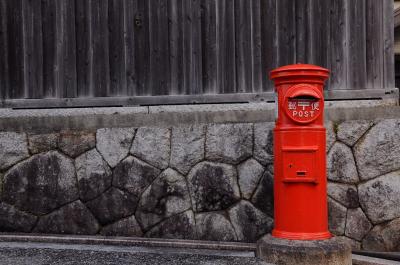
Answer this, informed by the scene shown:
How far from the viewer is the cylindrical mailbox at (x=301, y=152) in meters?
3.92

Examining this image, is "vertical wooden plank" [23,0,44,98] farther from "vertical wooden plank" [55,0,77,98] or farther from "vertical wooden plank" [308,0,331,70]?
"vertical wooden plank" [308,0,331,70]

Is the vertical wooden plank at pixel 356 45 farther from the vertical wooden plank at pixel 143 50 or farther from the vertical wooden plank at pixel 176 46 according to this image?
the vertical wooden plank at pixel 143 50

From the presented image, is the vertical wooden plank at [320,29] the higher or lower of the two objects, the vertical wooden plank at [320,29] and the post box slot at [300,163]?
the higher

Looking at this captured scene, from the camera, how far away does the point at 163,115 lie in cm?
496

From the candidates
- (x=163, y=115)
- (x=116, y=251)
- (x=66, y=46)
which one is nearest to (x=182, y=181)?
(x=163, y=115)

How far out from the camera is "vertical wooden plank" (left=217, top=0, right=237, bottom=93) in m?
4.96

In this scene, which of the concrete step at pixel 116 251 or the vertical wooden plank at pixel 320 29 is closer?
the concrete step at pixel 116 251

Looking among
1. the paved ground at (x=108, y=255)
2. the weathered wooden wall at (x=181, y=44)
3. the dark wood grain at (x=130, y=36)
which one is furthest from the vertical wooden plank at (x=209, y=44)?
the paved ground at (x=108, y=255)

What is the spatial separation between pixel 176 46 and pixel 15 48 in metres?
1.91

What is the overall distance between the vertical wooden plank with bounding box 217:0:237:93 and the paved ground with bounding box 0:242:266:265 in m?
1.78

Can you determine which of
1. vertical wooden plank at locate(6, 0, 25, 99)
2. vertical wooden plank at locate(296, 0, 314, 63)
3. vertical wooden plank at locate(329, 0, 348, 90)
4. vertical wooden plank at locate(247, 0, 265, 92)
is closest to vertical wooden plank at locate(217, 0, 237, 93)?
vertical wooden plank at locate(247, 0, 265, 92)

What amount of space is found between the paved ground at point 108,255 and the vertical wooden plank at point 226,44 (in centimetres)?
178

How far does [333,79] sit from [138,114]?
7.05ft

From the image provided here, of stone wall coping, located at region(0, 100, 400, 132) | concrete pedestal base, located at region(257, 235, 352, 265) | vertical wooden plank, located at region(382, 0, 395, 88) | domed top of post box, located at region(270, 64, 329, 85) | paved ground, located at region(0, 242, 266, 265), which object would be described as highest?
vertical wooden plank, located at region(382, 0, 395, 88)
